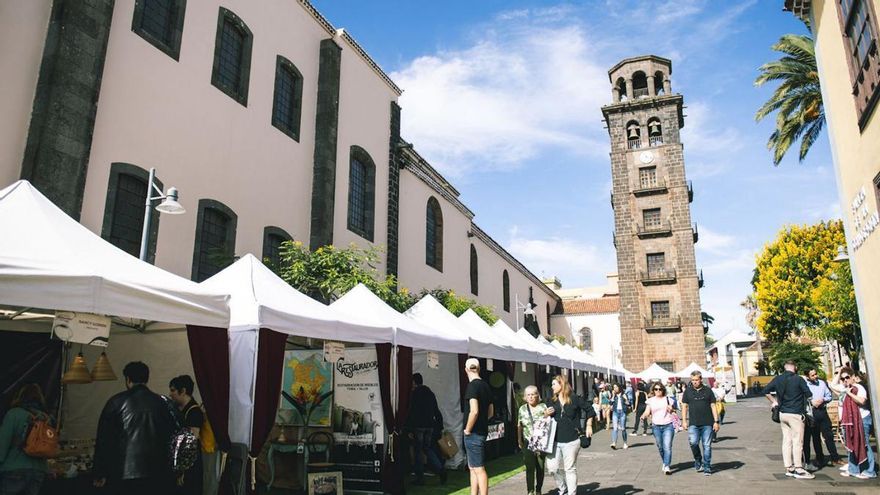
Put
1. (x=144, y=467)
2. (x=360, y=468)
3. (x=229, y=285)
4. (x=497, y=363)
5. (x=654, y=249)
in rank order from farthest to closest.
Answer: (x=654, y=249), (x=497, y=363), (x=360, y=468), (x=229, y=285), (x=144, y=467)

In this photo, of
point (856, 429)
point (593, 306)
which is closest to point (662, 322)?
point (593, 306)

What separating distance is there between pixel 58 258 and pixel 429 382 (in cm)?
814

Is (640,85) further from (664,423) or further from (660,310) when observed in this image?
(664,423)

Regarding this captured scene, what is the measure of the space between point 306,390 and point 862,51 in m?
10.6

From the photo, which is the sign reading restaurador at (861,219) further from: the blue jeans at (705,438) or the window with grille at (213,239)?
the window with grille at (213,239)

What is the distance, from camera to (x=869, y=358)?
11.0 meters

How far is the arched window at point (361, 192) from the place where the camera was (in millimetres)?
18531

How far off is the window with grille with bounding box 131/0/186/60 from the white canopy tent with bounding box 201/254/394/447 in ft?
19.7

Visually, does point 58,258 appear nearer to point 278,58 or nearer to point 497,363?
point 497,363

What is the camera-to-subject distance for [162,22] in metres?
12.3

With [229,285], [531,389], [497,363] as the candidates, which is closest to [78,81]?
[229,285]

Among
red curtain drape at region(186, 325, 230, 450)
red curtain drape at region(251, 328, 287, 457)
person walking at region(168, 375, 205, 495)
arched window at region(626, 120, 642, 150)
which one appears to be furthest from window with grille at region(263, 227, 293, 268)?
arched window at region(626, 120, 642, 150)

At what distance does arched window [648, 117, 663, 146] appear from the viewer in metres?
44.1

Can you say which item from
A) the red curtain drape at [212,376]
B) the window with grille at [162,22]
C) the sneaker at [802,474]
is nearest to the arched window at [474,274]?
the window with grille at [162,22]
